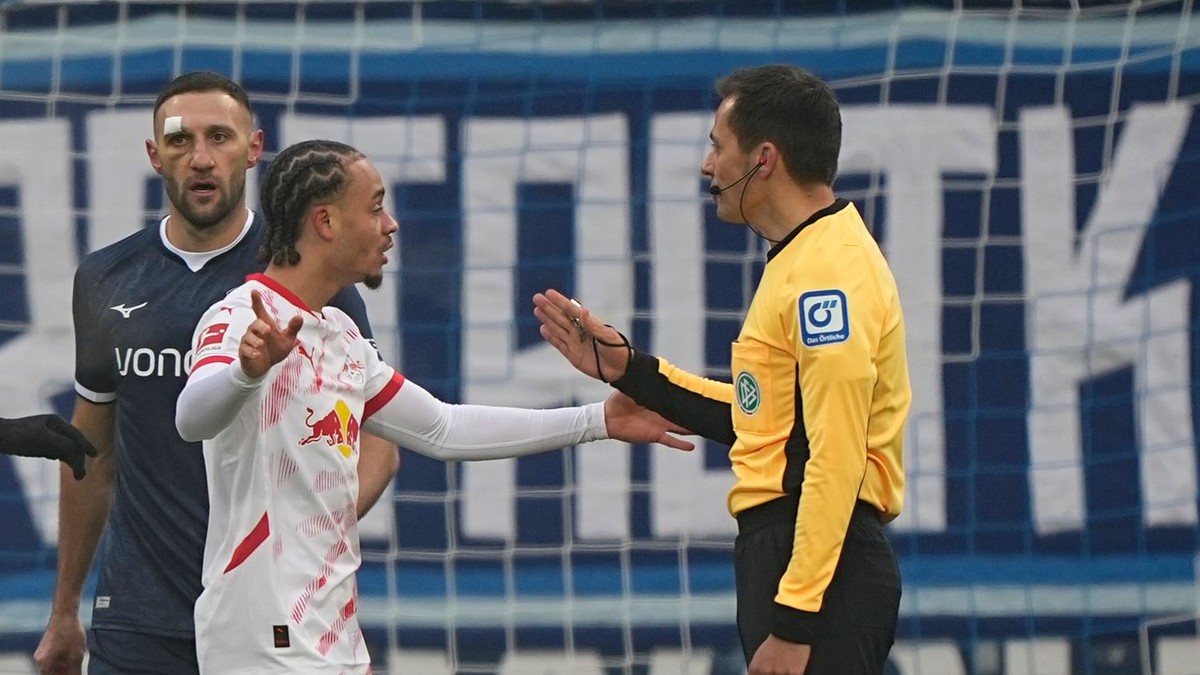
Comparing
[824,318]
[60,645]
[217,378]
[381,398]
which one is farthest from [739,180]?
[60,645]

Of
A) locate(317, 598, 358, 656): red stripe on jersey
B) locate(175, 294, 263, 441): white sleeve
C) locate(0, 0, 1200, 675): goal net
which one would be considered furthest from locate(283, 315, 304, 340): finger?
locate(0, 0, 1200, 675): goal net

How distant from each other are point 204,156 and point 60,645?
1.13 meters

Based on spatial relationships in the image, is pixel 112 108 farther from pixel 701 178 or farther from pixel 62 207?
pixel 701 178

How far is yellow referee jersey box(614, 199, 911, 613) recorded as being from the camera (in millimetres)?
3064

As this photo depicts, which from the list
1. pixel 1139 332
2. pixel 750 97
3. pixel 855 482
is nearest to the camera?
pixel 855 482

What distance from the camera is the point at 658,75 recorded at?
5703 mm

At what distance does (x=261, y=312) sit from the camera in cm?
283

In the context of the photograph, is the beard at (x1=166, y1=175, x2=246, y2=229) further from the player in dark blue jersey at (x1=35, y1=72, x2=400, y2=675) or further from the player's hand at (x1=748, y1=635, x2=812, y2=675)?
the player's hand at (x1=748, y1=635, x2=812, y2=675)

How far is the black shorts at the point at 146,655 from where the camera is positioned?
345cm

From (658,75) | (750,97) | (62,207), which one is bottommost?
(750,97)

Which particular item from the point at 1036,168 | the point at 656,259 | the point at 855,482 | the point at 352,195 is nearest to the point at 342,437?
the point at 352,195

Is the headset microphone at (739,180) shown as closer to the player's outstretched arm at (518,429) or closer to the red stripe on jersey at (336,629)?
the player's outstretched arm at (518,429)

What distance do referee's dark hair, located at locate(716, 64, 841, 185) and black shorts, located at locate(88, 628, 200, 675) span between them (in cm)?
148

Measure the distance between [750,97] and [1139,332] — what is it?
2.69 m
